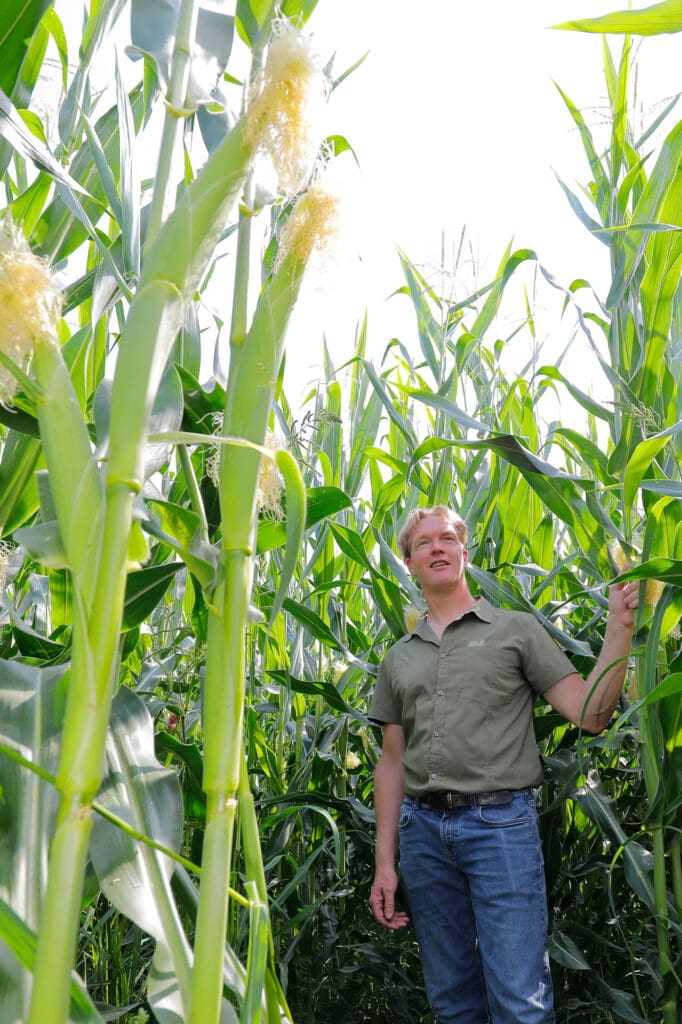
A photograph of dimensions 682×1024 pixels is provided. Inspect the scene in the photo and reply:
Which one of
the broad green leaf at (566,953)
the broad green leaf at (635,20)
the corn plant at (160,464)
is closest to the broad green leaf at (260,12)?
the corn plant at (160,464)

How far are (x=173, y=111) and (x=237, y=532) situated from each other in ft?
1.50

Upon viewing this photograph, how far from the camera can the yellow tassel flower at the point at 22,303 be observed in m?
0.90

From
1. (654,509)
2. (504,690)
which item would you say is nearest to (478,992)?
(504,690)

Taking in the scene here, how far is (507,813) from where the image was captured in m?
2.29

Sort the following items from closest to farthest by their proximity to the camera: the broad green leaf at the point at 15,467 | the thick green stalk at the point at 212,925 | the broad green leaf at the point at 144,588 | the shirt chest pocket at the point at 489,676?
the thick green stalk at the point at 212,925 → the broad green leaf at the point at 144,588 → the broad green leaf at the point at 15,467 → the shirt chest pocket at the point at 489,676

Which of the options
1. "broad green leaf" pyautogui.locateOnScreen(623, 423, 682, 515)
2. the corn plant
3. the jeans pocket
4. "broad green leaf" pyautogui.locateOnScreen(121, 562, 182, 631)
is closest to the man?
the jeans pocket

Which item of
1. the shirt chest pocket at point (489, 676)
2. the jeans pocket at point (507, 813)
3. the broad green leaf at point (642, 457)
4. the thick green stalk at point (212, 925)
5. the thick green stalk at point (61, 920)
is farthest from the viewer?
the shirt chest pocket at point (489, 676)

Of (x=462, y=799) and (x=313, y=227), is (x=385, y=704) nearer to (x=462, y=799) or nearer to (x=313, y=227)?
(x=462, y=799)

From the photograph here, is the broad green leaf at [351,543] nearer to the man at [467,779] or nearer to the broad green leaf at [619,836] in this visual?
the man at [467,779]

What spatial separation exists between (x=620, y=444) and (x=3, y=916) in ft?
5.63

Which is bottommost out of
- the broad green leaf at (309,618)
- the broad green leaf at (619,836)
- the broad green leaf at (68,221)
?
the broad green leaf at (619,836)

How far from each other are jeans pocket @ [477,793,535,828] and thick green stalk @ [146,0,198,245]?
1.86 m

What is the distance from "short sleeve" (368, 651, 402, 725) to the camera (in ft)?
8.62

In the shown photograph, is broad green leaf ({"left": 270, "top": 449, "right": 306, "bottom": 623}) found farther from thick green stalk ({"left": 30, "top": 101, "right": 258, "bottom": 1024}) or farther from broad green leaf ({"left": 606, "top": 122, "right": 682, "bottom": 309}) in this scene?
broad green leaf ({"left": 606, "top": 122, "right": 682, "bottom": 309})
